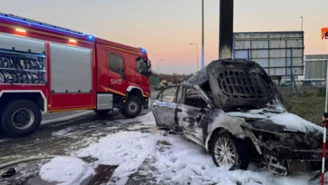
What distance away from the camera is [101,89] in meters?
10.1

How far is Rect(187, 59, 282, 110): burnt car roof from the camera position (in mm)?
5117

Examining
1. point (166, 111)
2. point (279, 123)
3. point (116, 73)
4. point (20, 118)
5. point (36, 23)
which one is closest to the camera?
point (279, 123)

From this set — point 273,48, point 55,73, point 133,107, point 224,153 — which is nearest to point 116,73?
point 133,107

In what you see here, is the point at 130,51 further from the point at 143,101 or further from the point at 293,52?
the point at 293,52

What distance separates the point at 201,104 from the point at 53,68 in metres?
5.33

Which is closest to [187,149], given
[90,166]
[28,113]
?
[90,166]

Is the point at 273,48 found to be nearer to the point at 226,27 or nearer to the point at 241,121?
the point at 226,27

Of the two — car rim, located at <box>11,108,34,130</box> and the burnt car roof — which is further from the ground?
the burnt car roof

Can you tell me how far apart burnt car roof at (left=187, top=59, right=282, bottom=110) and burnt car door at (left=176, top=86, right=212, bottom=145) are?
0.24 metres

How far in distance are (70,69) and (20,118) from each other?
229cm

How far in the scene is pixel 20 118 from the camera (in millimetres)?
7520

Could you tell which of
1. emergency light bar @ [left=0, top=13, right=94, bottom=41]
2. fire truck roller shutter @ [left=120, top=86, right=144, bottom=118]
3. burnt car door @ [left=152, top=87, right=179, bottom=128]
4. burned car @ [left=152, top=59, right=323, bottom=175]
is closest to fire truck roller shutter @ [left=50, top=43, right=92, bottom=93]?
emergency light bar @ [left=0, top=13, right=94, bottom=41]

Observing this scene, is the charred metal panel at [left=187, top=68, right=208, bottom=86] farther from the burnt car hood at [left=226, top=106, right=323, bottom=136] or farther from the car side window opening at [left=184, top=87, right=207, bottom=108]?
the burnt car hood at [left=226, top=106, right=323, bottom=136]

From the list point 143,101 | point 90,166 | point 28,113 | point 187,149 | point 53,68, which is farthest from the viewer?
point 143,101
